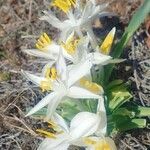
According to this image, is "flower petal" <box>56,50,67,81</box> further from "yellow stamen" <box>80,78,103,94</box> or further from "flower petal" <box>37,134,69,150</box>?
"flower petal" <box>37,134,69,150</box>

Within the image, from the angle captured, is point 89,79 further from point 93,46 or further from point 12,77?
point 12,77

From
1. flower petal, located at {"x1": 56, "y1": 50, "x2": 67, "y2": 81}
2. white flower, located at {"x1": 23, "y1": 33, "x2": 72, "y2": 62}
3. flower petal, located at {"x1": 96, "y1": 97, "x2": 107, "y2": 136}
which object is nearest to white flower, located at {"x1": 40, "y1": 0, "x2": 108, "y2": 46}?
white flower, located at {"x1": 23, "y1": 33, "x2": 72, "y2": 62}

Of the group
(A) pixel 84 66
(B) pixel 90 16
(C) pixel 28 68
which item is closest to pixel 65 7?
(B) pixel 90 16

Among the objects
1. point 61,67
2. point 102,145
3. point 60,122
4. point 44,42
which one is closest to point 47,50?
point 44,42

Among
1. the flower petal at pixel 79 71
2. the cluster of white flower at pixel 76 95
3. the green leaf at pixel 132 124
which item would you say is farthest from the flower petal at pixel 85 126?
the green leaf at pixel 132 124

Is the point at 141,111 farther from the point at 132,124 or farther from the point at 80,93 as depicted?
the point at 80,93

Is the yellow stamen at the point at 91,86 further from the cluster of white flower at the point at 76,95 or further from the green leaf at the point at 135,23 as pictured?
the green leaf at the point at 135,23
